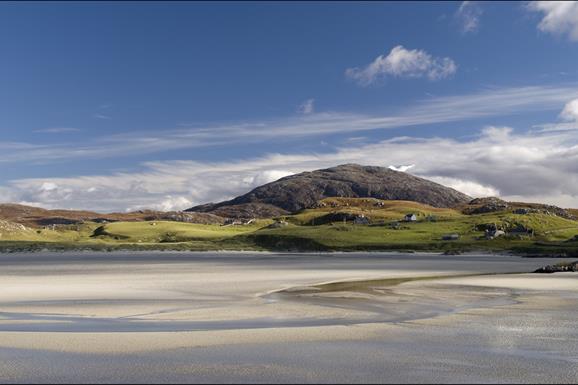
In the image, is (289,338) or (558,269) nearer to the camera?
(289,338)

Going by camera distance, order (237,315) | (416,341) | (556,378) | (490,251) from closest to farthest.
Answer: (556,378) < (416,341) < (237,315) < (490,251)

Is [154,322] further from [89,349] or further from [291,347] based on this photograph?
[291,347]

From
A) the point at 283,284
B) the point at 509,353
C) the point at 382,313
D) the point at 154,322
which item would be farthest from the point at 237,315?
the point at 283,284

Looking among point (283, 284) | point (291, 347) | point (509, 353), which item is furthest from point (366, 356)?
point (283, 284)

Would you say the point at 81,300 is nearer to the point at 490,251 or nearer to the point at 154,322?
the point at 154,322

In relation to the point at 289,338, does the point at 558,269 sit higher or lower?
higher

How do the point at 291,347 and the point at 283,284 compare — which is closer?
the point at 291,347

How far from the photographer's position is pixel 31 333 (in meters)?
22.8

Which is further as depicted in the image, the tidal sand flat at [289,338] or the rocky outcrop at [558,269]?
the rocky outcrop at [558,269]

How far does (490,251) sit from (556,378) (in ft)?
564

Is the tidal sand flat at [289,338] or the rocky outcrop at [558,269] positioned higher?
the rocky outcrop at [558,269]

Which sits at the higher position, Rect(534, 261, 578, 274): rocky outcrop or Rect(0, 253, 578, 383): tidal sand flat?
Rect(534, 261, 578, 274): rocky outcrop

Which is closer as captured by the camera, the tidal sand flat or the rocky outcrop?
the tidal sand flat

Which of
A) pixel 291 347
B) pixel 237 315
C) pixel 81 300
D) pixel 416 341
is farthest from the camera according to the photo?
pixel 81 300
